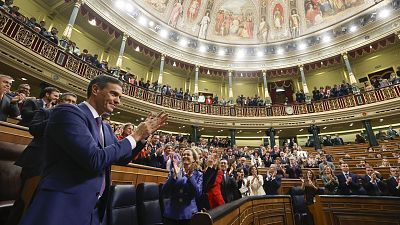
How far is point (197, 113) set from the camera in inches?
524

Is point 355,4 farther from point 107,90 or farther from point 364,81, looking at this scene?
point 107,90

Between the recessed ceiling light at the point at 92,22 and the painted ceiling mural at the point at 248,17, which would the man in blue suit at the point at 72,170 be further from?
the painted ceiling mural at the point at 248,17

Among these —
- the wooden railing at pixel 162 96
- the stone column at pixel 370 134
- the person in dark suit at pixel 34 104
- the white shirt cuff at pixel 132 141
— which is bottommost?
the white shirt cuff at pixel 132 141

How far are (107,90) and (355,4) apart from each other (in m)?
17.6

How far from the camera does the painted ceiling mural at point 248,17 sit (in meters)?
14.8

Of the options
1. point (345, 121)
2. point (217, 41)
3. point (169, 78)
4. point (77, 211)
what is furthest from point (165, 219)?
point (217, 41)

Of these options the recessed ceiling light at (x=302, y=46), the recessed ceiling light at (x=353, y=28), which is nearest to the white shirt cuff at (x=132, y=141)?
the recessed ceiling light at (x=353, y=28)

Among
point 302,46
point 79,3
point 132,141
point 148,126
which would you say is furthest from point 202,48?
point 132,141

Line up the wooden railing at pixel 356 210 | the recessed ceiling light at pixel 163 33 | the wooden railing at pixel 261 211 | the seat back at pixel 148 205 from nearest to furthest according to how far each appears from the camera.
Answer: the wooden railing at pixel 261 211, the seat back at pixel 148 205, the wooden railing at pixel 356 210, the recessed ceiling light at pixel 163 33

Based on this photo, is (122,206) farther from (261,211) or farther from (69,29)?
(69,29)

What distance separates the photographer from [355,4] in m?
13.6

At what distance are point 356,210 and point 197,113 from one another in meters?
10.3

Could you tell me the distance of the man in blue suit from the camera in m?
0.96

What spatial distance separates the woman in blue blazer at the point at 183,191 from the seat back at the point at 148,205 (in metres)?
0.15
